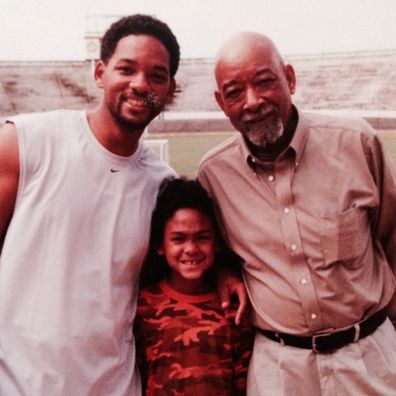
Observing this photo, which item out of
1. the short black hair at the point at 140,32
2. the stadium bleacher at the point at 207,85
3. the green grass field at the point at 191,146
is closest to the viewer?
the short black hair at the point at 140,32

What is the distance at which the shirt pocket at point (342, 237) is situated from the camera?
7.17ft

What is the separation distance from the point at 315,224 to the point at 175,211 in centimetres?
66

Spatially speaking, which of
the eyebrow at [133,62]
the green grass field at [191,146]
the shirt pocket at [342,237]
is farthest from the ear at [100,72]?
the green grass field at [191,146]

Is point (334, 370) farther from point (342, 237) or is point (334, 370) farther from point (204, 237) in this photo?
point (204, 237)

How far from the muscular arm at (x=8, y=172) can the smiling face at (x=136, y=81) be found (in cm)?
42

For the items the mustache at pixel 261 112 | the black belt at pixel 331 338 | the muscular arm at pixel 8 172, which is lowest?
the black belt at pixel 331 338

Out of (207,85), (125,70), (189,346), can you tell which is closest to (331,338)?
(189,346)

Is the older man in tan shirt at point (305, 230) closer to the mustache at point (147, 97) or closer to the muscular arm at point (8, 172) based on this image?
the mustache at point (147, 97)

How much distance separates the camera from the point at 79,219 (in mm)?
2109

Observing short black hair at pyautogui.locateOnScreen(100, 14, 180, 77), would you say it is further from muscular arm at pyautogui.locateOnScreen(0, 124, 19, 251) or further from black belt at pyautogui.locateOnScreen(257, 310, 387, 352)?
black belt at pyautogui.locateOnScreen(257, 310, 387, 352)

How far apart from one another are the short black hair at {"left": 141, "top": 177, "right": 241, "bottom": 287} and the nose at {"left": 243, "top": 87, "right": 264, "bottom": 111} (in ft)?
1.54

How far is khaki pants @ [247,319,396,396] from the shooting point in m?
2.16

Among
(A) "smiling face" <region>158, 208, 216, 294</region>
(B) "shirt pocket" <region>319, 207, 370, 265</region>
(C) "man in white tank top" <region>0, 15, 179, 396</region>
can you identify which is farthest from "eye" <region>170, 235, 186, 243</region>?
(B) "shirt pocket" <region>319, 207, 370, 265</region>

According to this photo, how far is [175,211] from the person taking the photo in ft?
8.35
